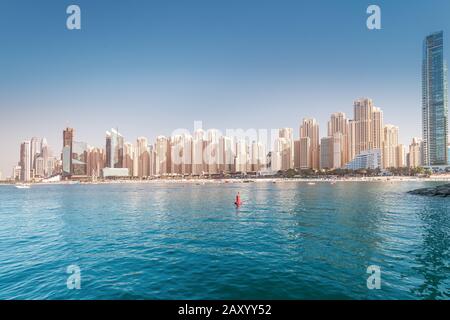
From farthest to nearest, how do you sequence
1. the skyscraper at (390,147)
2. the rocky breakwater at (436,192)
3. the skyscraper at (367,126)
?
1. the skyscraper at (390,147)
2. the skyscraper at (367,126)
3. the rocky breakwater at (436,192)

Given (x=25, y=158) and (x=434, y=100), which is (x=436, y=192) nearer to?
(x=434, y=100)

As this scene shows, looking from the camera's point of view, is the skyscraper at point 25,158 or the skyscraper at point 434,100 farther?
the skyscraper at point 25,158

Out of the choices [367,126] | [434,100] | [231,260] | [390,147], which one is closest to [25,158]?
[231,260]

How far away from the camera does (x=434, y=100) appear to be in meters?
160

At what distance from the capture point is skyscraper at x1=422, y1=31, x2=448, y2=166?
152 m

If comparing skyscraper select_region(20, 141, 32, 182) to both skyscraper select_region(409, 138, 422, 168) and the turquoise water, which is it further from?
skyscraper select_region(409, 138, 422, 168)

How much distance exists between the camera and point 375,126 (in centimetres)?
18125

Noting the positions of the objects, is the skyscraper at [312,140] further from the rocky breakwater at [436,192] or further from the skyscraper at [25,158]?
the skyscraper at [25,158]

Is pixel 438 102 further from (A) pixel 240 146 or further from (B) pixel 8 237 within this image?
(B) pixel 8 237

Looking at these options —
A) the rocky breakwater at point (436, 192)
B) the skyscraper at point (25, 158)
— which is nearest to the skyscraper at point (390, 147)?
the rocky breakwater at point (436, 192)

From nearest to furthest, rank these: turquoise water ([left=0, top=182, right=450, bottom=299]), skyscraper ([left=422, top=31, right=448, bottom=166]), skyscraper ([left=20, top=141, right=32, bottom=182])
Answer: turquoise water ([left=0, top=182, right=450, bottom=299]), skyscraper ([left=422, top=31, right=448, bottom=166]), skyscraper ([left=20, top=141, right=32, bottom=182])

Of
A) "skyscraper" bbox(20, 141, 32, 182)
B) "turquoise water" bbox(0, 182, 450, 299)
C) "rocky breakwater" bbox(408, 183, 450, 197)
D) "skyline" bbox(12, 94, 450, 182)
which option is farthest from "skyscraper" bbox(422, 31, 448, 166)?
"skyscraper" bbox(20, 141, 32, 182)

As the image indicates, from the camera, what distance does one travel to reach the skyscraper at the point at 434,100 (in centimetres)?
15150
